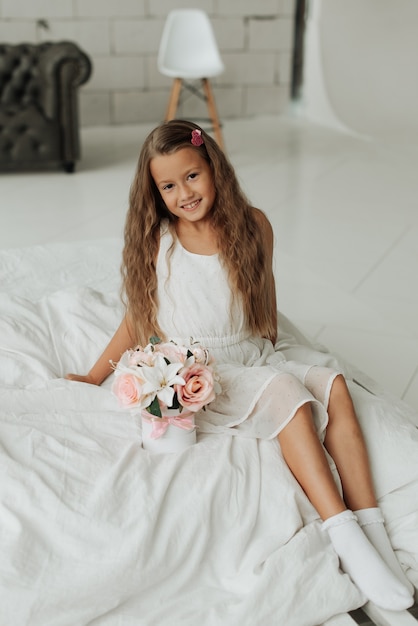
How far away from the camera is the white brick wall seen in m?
6.62

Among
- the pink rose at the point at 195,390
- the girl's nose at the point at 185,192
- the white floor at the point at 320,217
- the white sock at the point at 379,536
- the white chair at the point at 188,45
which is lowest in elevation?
the white floor at the point at 320,217

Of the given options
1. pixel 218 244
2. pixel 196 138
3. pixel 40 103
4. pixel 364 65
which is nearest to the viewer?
pixel 196 138

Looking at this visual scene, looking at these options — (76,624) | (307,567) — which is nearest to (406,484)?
(307,567)

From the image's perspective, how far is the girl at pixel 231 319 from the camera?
173 centimetres

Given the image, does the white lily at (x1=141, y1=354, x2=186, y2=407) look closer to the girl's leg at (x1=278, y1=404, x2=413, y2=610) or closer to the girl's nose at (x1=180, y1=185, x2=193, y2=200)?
the girl's leg at (x1=278, y1=404, x2=413, y2=610)

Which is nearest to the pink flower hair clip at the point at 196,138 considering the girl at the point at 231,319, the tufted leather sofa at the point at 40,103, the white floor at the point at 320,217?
the girl at the point at 231,319

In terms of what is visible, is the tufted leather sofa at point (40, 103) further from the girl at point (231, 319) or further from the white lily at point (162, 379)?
the white lily at point (162, 379)

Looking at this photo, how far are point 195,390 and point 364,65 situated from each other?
20.2ft

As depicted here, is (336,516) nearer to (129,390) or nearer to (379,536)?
(379,536)

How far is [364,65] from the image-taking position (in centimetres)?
724

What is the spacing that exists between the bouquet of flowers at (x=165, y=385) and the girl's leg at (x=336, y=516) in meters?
0.21

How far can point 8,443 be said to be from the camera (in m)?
1.76

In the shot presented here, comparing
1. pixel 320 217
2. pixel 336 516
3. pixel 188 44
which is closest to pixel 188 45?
pixel 188 44

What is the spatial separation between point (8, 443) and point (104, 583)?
1.32 ft
